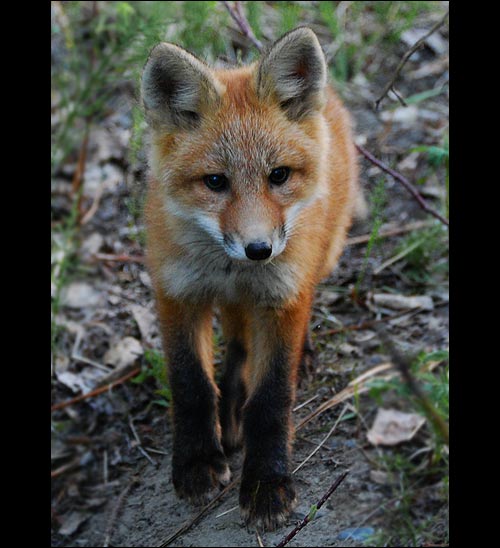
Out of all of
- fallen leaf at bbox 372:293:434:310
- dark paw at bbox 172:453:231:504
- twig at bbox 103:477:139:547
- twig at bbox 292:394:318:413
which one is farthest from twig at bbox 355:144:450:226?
twig at bbox 103:477:139:547

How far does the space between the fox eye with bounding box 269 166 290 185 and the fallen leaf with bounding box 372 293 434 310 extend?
1.97 m

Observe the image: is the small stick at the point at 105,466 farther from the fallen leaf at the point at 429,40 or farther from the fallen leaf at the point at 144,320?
the fallen leaf at the point at 429,40

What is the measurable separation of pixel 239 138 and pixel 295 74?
0.40m

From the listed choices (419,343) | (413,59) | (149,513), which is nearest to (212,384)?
(149,513)

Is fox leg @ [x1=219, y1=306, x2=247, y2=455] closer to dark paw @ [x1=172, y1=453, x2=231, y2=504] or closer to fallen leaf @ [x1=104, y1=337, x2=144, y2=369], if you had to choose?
dark paw @ [x1=172, y1=453, x2=231, y2=504]

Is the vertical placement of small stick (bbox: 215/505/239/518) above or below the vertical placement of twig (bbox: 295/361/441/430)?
below

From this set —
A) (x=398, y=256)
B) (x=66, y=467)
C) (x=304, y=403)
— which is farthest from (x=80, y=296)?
(x=304, y=403)

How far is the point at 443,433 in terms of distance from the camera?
184 cm

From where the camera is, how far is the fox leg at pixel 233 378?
3.41 metres

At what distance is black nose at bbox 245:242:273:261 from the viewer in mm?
2541

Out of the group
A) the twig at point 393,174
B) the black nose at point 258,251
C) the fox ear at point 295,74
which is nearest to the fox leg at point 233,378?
the black nose at point 258,251

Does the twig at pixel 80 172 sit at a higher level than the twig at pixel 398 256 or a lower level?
lower

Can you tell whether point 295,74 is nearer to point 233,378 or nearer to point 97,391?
point 233,378

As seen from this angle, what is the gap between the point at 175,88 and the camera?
114 inches
